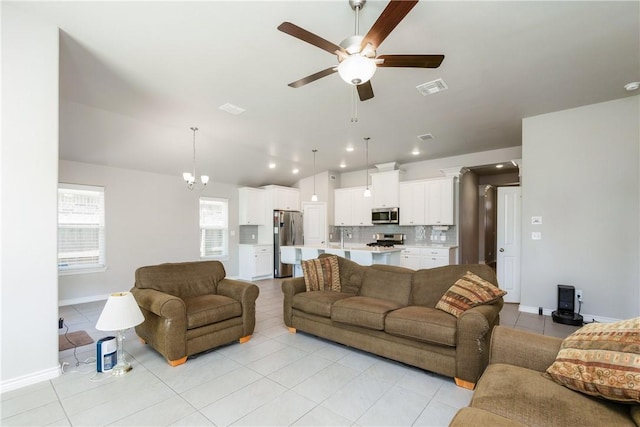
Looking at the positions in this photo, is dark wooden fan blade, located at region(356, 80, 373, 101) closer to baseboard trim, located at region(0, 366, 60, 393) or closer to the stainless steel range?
baseboard trim, located at region(0, 366, 60, 393)

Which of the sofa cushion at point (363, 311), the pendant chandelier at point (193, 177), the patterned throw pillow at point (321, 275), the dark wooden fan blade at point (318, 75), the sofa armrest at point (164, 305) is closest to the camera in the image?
the dark wooden fan blade at point (318, 75)

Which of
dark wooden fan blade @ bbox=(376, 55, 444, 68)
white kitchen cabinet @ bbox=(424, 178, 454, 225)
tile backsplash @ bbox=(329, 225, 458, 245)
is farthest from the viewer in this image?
tile backsplash @ bbox=(329, 225, 458, 245)

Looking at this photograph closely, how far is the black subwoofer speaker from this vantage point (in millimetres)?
4090

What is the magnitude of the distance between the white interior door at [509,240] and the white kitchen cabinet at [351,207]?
116 inches

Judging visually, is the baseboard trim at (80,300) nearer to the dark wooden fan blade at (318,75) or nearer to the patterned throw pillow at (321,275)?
the patterned throw pillow at (321,275)

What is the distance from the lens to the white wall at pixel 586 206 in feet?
13.0

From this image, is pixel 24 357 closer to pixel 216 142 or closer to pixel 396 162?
pixel 216 142

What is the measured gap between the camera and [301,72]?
10.8ft

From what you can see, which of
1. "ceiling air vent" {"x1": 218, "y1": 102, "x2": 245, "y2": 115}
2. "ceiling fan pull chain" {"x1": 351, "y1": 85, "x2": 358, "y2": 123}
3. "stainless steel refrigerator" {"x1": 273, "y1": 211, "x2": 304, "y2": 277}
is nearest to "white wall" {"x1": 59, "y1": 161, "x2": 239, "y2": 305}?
"stainless steel refrigerator" {"x1": 273, "y1": 211, "x2": 304, "y2": 277}

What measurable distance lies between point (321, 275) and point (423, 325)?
1.57 m

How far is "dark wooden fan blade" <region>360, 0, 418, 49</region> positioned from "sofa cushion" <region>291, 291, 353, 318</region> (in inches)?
101

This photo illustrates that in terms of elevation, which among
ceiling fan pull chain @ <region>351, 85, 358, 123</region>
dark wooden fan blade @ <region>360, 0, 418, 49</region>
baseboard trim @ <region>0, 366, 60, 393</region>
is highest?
ceiling fan pull chain @ <region>351, 85, 358, 123</region>

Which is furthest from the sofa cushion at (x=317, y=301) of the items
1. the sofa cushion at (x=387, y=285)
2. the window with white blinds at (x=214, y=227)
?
the window with white blinds at (x=214, y=227)

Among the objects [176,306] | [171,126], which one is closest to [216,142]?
[171,126]
